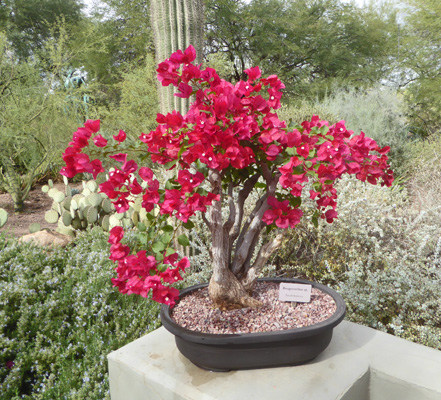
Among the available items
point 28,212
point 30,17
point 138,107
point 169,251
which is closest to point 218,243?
point 169,251

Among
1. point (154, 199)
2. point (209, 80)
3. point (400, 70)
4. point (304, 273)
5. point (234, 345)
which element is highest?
point (400, 70)

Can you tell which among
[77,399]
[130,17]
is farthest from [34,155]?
[130,17]

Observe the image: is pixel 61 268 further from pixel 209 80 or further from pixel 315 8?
pixel 315 8

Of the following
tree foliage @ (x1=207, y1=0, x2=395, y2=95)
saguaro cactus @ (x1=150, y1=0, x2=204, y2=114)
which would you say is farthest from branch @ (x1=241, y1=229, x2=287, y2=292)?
tree foliage @ (x1=207, y1=0, x2=395, y2=95)

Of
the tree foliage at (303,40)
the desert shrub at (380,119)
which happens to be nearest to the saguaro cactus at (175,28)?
the desert shrub at (380,119)

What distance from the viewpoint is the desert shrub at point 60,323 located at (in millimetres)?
1517

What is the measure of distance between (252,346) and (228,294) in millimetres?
226

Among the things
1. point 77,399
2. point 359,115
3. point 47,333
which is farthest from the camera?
point 359,115

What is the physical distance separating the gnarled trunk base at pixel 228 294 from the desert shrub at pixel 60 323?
59 centimetres

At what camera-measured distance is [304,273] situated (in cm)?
256

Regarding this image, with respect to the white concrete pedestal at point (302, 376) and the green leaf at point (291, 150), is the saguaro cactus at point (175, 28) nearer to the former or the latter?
the green leaf at point (291, 150)

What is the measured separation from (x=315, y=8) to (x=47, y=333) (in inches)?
576

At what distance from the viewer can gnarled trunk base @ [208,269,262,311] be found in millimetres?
1329

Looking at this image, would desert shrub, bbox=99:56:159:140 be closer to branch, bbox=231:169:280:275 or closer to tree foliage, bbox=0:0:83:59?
A: branch, bbox=231:169:280:275
